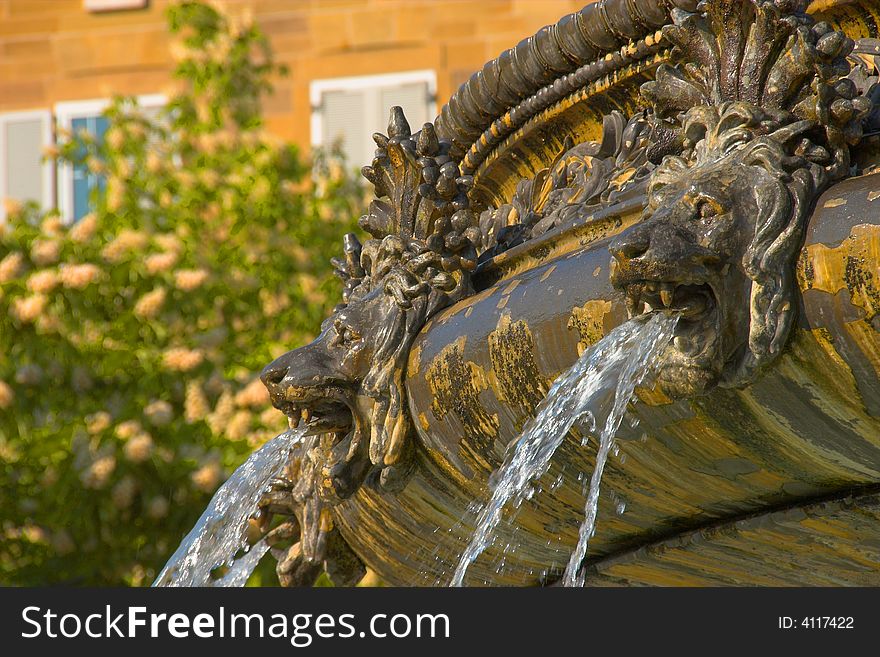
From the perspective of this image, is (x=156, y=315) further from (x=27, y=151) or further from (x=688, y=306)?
(x=688, y=306)

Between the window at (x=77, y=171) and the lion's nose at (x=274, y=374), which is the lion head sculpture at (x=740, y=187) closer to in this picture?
the lion's nose at (x=274, y=374)

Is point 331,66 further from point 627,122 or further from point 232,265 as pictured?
point 627,122

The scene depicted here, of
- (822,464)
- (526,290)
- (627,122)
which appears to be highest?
(627,122)

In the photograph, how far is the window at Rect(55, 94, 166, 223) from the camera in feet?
40.3

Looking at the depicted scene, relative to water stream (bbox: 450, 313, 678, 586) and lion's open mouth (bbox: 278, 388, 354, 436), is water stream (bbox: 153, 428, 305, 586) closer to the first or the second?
lion's open mouth (bbox: 278, 388, 354, 436)

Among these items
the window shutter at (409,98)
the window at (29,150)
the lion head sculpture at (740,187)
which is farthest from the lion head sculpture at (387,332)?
the window at (29,150)

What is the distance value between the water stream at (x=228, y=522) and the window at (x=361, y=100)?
335 inches

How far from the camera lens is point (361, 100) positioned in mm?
12023

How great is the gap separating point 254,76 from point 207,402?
2959mm

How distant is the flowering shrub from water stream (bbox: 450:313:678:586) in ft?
16.4

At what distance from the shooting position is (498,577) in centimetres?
322

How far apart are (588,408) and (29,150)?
10993 mm

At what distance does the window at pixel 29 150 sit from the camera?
12547 mm

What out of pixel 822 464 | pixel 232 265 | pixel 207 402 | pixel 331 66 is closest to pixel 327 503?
pixel 822 464
